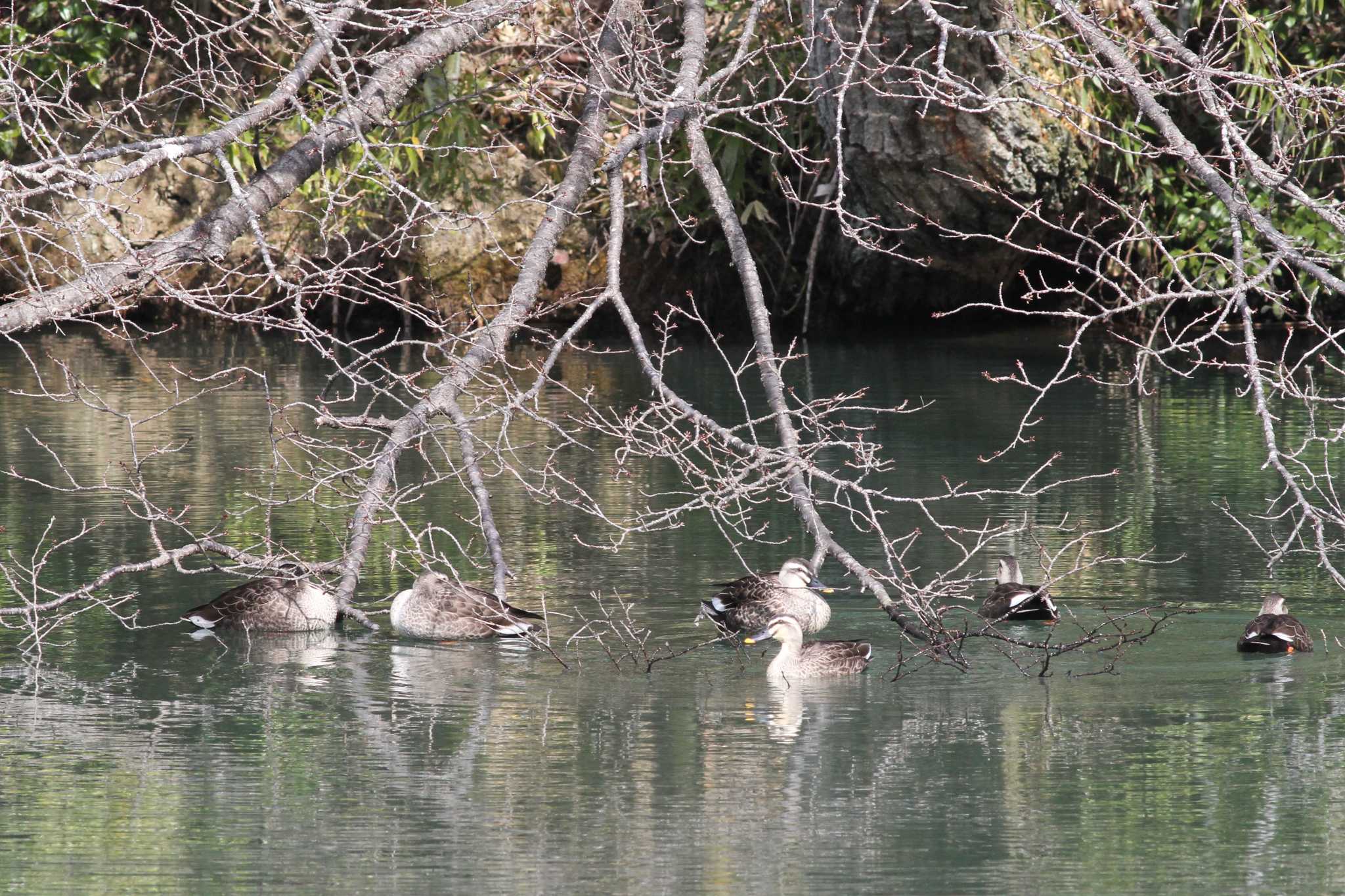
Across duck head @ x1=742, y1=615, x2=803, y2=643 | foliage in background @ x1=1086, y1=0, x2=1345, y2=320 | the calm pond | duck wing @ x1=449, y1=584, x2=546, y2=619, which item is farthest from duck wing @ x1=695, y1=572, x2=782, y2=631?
foliage in background @ x1=1086, y1=0, x2=1345, y2=320

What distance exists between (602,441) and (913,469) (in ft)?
9.39

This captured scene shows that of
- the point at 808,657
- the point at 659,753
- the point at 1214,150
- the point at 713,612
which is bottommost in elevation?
the point at 659,753

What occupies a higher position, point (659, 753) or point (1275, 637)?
point (1275, 637)

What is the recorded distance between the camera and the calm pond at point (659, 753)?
616cm

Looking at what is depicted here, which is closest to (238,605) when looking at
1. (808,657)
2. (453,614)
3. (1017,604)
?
(453,614)

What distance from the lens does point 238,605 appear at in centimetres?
973

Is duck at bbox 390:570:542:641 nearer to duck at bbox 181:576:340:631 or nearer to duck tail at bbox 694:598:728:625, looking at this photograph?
duck at bbox 181:576:340:631

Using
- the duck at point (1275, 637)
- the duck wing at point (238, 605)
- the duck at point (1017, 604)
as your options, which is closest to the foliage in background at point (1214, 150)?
the duck at point (1017, 604)

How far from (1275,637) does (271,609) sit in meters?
4.39

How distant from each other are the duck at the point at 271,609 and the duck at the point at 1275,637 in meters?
4.07

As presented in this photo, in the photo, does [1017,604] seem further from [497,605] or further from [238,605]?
[238,605]

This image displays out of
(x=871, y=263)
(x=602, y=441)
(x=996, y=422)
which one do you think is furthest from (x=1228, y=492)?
(x=871, y=263)

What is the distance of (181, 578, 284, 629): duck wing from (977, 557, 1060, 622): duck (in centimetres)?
325

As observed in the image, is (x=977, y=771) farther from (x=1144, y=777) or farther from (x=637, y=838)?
(x=637, y=838)
